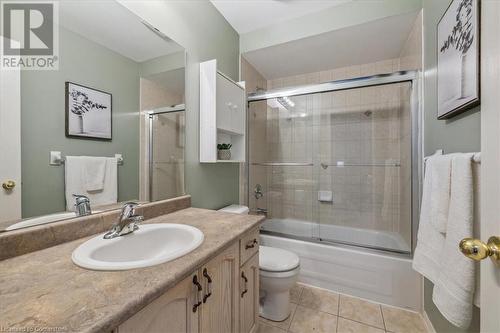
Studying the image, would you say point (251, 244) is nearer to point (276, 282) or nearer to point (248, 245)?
point (248, 245)

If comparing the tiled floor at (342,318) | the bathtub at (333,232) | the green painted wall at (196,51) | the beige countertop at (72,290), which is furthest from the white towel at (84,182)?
the bathtub at (333,232)

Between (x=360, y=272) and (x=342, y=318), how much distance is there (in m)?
0.39

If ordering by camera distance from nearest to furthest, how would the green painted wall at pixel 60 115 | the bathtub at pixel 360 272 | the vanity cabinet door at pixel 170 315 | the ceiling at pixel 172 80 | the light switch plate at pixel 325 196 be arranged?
the vanity cabinet door at pixel 170 315 → the green painted wall at pixel 60 115 → the ceiling at pixel 172 80 → the bathtub at pixel 360 272 → the light switch plate at pixel 325 196

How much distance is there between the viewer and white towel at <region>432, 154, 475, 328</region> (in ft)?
2.33

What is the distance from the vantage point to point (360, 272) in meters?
1.70

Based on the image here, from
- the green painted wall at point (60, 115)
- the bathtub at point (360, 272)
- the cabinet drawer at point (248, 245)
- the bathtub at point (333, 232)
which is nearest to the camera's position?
the green painted wall at point (60, 115)

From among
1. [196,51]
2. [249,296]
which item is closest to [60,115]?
[196,51]

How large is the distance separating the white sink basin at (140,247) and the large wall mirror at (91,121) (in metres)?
0.23

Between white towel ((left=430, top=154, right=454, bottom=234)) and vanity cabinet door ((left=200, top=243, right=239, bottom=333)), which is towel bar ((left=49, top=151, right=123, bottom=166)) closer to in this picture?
vanity cabinet door ((left=200, top=243, right=239, bottom=333))

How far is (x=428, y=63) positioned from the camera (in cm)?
147

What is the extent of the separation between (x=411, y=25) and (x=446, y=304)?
2121mm

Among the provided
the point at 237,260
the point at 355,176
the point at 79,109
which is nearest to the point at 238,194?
the point at 237,260

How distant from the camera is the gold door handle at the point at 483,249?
1.45 ft

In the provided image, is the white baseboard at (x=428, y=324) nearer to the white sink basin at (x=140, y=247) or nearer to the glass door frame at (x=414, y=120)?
the glass door frame at (x=414, y=120)
